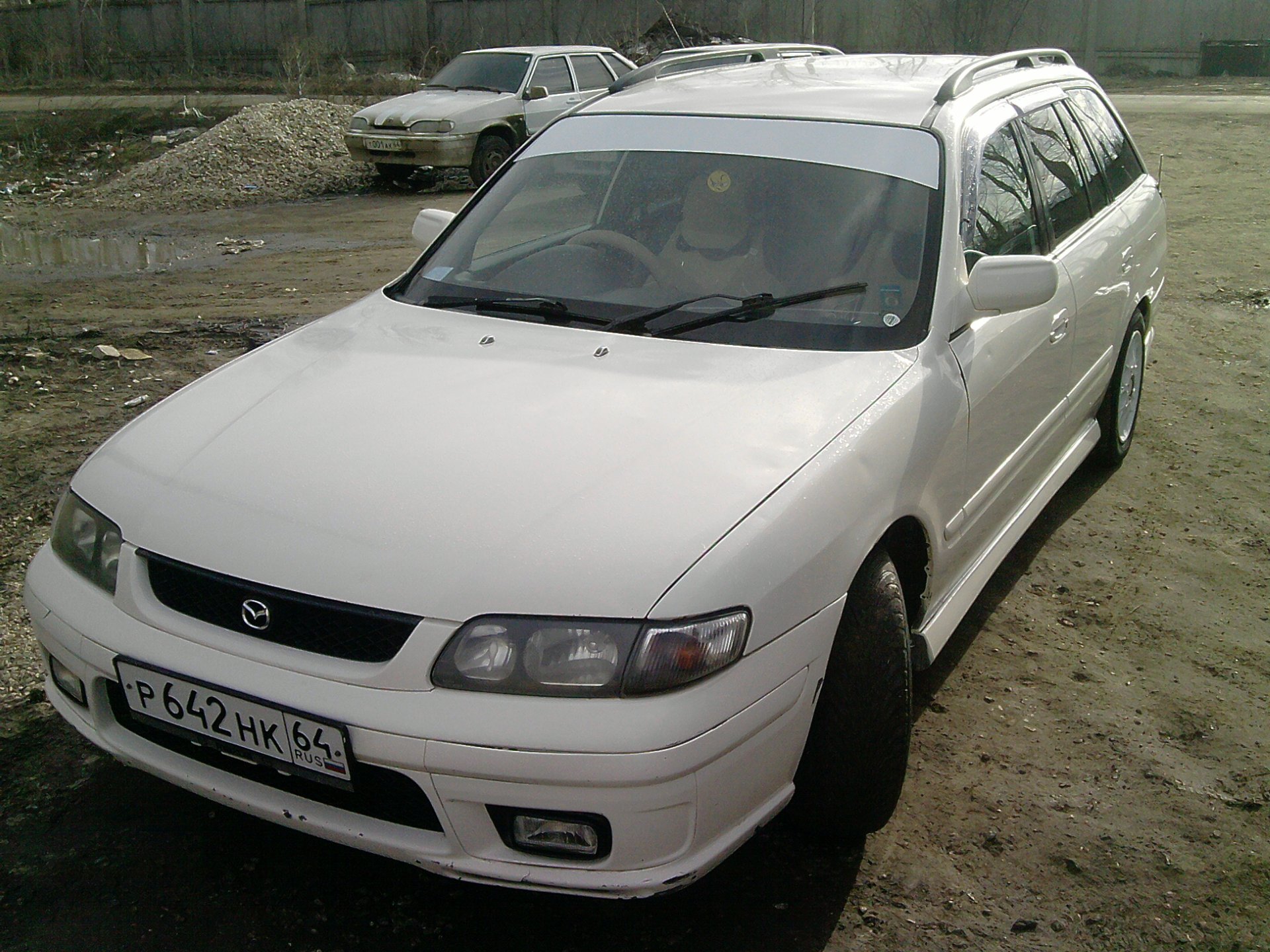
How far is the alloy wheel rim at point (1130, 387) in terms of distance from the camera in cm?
472

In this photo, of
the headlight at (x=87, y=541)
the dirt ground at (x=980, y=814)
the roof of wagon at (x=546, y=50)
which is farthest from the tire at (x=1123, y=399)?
the roof of wagon at (x=546, y=50)

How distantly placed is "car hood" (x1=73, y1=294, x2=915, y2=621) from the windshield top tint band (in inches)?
27.2

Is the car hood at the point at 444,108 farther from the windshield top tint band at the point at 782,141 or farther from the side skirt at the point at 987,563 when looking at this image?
the side skirt at the point at 987,563

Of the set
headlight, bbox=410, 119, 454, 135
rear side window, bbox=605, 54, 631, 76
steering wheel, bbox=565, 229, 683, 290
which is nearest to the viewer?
steering wheel, bbox=565, 229, 683, 290

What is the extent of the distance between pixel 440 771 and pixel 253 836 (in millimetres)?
929

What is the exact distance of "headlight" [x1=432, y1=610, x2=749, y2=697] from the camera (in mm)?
1950

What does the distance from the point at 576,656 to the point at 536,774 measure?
210 millimetres

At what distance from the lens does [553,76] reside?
45.3 ft

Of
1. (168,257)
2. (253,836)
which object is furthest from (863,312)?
(168,257)

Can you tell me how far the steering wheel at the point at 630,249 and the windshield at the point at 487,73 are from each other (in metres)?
11.0

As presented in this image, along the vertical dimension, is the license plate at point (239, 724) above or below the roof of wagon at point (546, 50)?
below

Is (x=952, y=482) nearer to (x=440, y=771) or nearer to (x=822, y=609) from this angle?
(x=822, y=609)

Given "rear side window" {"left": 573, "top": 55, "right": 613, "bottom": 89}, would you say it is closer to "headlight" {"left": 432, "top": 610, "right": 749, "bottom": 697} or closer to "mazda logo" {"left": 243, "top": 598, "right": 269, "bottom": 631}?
"mazda logo" {"left": 243, "top": 598, "right": 269, "bottom": 631}

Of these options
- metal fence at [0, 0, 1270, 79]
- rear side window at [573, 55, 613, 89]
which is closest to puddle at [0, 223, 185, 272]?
rear side window at [573, 55, 613, 89]
